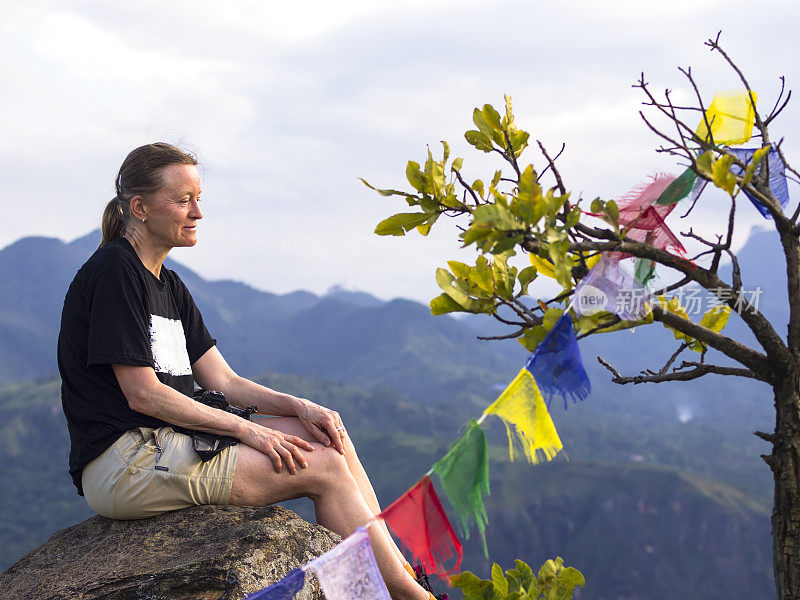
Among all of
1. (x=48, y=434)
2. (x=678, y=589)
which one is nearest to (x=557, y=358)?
(x=678, y=589)

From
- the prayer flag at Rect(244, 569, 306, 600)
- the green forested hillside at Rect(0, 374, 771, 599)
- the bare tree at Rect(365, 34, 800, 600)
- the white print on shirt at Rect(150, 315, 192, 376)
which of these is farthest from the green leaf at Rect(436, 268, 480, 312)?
the green forested hillside at Rect(0, 374, 771, 599)

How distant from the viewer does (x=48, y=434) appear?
153 metres

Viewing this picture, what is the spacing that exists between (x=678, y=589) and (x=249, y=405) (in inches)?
4686

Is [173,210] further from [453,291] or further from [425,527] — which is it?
[425,527]

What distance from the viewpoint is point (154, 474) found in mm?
3854

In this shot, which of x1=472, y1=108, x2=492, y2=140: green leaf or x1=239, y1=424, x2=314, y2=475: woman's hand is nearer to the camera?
x1=472, y1=108, x2=492, y2=140: green leaf

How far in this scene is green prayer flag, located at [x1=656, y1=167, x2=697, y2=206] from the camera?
389 cm

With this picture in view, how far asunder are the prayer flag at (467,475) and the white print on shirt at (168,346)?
155cm

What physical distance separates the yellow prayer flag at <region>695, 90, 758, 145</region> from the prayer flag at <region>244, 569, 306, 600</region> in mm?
2890

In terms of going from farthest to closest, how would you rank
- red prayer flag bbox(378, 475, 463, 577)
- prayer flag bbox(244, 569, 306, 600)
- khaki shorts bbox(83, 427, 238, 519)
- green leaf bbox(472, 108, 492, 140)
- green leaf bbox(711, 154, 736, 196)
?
khaki shorts bbox(83, 427, 238, 519) < green leaf bbox(472, 108, 492, 140) < red prayer flag bbox(378, 475, 463, 577) < prayer flag bbox(244, 569, 306, 600) < green leaf bbox(711, 154, 736, 196)

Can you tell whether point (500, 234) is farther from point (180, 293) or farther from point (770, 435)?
point (180, 293)

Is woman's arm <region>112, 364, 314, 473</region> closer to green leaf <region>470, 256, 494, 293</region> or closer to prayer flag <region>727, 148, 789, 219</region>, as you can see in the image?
green leaf <region>470, 256, 494, 293</region>

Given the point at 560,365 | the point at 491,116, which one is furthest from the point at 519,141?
the point at 560,365

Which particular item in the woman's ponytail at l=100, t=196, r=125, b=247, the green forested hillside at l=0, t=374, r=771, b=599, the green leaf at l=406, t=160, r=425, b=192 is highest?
the green leaf at l=406, t=160, r=425, b=192
